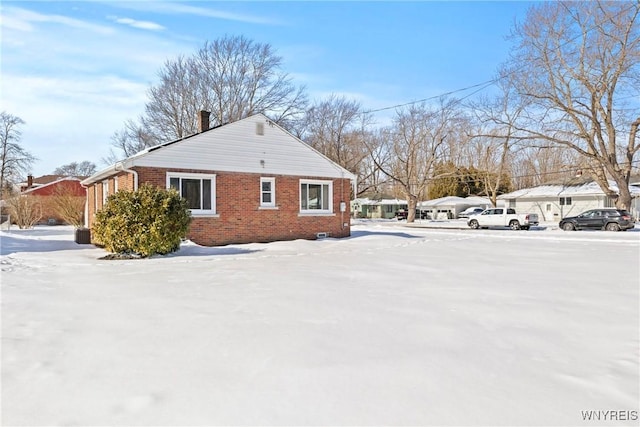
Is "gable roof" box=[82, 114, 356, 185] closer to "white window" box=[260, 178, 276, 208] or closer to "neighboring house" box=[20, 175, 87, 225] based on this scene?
"white window" box=[260, 178, 276, 208]

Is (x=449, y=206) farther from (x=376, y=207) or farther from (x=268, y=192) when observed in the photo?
(x=268, y=192)

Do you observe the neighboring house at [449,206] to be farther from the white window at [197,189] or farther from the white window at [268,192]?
the white window at [197,189]

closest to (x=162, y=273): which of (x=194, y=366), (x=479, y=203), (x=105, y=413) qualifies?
(x=194, y=366)

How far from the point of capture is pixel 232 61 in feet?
133

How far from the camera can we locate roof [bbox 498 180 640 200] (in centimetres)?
3875

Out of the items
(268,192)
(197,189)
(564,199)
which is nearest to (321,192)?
(268,192)

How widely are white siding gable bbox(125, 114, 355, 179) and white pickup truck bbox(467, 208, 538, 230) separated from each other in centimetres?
1878

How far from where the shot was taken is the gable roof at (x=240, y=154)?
14500 mm

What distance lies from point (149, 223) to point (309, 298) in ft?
22.6

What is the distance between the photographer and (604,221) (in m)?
27.0

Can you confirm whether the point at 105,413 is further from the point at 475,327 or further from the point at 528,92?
the point at 528,92

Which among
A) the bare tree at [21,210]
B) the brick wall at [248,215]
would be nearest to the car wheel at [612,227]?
the brick wall at [248,215]

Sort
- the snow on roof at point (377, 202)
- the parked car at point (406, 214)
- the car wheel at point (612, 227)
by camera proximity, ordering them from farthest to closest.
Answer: the snow on roof at point (377, 202) → the parked car at point (406, 214) → the car wheel at point (612, 227)

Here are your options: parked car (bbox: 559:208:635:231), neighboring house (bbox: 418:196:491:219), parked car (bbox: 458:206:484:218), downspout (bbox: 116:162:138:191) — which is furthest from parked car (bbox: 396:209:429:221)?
downspout (bbox: 116:162:138:191)
